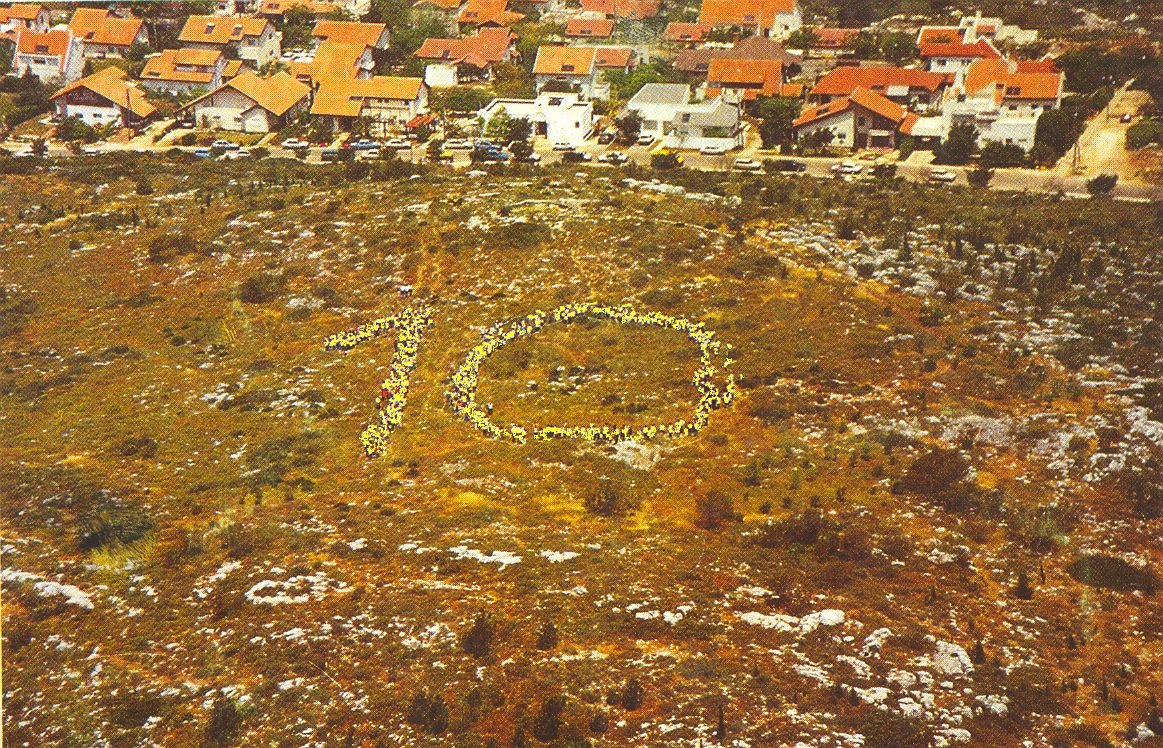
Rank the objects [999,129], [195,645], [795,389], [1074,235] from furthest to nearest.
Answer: [999,129] → [1074,235] → [795,389] → [195,645]

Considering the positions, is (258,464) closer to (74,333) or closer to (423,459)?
(423,459)

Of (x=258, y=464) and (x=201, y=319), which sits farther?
(x=201, y=319)

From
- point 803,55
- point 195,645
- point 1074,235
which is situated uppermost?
point 803,55

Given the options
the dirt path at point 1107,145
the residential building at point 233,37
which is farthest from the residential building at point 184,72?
the dirt path at point 1107,145

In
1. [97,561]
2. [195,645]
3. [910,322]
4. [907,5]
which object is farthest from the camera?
[907,5]

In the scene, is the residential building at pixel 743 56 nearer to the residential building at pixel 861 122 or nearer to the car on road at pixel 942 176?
the residential building at pixel 861 122

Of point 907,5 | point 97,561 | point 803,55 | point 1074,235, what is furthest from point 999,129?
point 97,561
